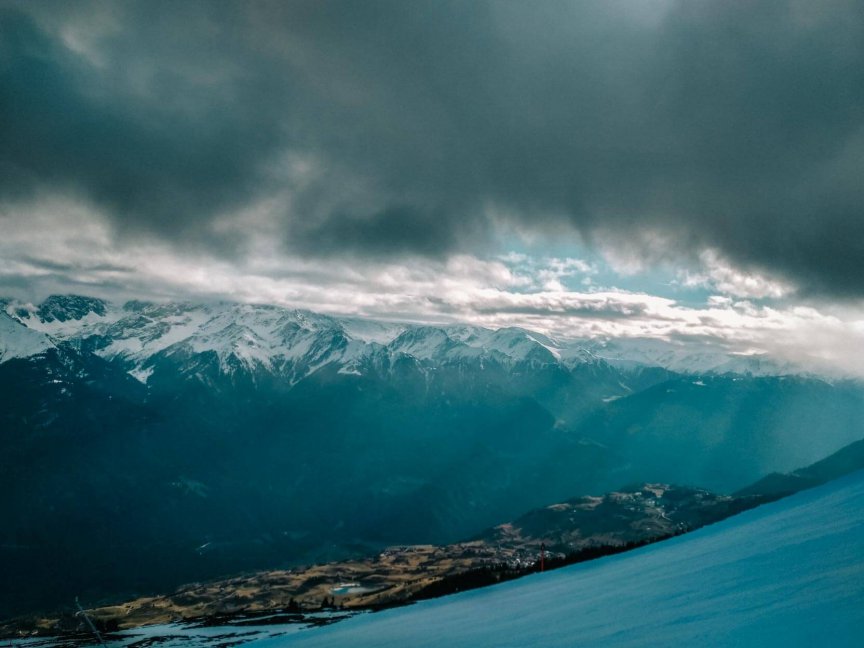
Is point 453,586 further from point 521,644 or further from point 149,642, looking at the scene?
point 521,644

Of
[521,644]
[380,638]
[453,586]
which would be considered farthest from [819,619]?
[453,586]

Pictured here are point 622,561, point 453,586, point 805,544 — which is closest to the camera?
point 805,544

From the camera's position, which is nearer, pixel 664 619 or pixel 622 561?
pixel 664 619

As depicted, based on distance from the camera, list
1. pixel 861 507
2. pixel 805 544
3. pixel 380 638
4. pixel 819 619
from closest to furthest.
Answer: pixel 819 619, pixel 805 544, pixel 861 507, pixel 380 638

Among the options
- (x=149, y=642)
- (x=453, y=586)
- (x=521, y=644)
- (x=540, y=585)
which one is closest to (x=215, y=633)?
Answer: (x=149, y=642)

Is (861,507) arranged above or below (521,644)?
above

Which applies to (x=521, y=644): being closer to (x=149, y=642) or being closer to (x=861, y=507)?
(x=861, y=507)
